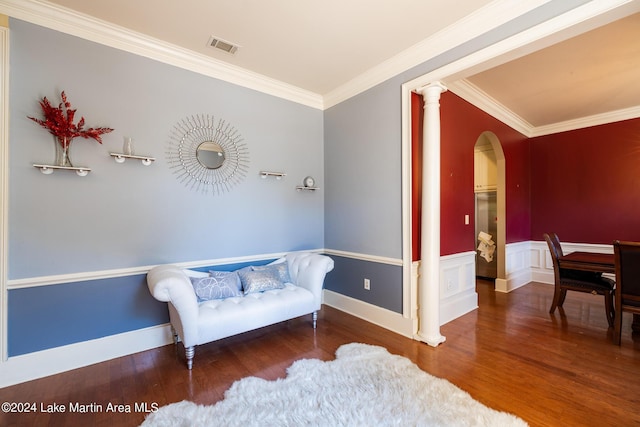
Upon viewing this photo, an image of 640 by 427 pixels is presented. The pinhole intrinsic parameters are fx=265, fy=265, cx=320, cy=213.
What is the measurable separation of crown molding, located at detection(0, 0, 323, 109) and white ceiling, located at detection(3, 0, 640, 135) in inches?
1.5

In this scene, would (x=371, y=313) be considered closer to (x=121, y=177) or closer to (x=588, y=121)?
(x=121, y=177)

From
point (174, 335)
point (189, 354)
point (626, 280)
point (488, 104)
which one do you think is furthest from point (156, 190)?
point (626, 280)

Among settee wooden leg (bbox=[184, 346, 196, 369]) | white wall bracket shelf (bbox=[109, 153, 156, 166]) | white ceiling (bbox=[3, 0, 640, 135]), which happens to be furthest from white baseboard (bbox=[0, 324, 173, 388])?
white ceiling (bbox=[3, 0, 640, 135])

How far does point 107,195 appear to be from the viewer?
237 cm

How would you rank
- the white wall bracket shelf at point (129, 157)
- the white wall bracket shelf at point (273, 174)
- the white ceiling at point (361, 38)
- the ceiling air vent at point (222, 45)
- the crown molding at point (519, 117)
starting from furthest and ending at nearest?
the crown molding at point (519, 117), the white wall bracket shelf at point (273, 174), the ceiling air vent at point (222, 45), the white wall bracket shelf at point (129, 157), the white ceiling at point (361, 38)

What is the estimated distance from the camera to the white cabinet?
4.98m

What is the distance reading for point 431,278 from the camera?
8.61 feet

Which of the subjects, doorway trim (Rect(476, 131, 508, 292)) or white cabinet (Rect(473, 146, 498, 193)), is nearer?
doorway trim (Rect(476, 131, 508, 292))

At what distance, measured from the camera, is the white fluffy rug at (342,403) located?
1573 mm

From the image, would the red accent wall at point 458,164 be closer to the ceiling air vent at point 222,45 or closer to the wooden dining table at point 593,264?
the wooden dining table at point 593,264

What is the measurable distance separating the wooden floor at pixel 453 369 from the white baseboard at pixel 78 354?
70 millimetres

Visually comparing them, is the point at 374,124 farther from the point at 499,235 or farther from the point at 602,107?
the point at 602,107

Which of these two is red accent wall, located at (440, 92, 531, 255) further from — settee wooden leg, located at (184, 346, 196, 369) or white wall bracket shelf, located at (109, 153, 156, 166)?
white wall bracket shelf, located at (109, 153, 156, 166)

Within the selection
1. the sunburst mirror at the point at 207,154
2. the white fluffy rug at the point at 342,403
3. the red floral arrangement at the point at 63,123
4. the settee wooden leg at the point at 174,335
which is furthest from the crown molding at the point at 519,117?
the settee wooden leg at the point at 174,335
